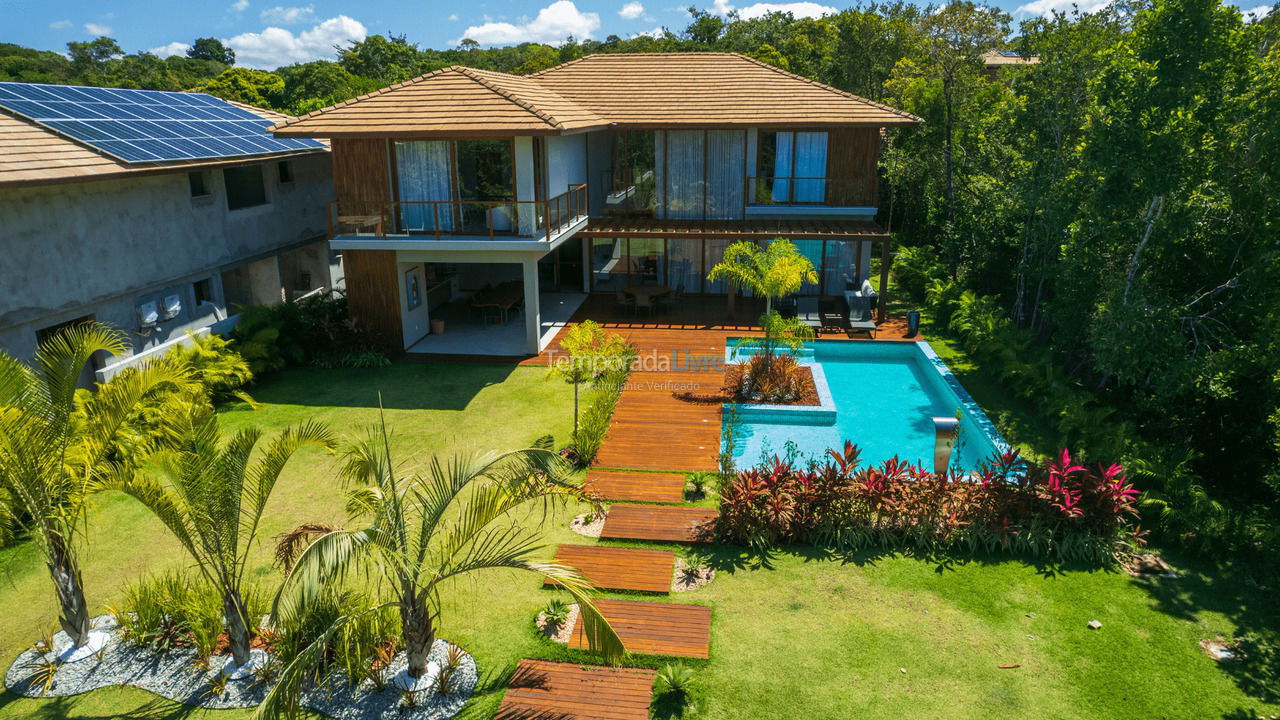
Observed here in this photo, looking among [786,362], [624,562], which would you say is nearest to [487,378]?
[786,362]

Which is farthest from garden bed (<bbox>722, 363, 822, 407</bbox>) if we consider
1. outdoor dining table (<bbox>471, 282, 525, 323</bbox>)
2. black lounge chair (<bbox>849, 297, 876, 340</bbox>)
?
outdoor dining table (<bbox>471, 282, 525, 323</bbox>)

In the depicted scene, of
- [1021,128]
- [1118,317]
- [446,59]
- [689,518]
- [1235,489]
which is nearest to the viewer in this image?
[689,518]

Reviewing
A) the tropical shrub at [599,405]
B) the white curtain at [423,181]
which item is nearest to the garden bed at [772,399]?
the tropical shrub at [599,405]

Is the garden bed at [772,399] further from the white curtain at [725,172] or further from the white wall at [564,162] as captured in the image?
the white curtain at [725,172]

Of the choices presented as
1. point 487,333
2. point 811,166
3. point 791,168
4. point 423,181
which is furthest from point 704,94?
point 487,333

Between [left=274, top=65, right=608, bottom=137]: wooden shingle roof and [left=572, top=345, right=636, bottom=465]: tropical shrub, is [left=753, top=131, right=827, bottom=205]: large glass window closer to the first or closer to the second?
[left=274, top=65, right=608, bottom=137]: wooden shingle roof

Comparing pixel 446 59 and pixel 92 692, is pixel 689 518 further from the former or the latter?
pixel 446 59
